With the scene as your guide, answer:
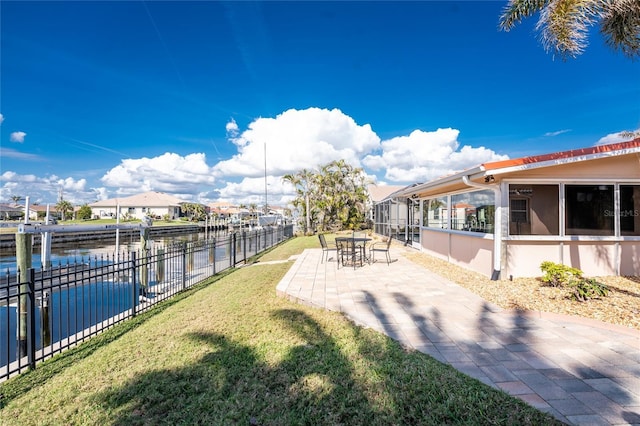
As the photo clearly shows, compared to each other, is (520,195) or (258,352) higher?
(520,195)

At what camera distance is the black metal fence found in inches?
155

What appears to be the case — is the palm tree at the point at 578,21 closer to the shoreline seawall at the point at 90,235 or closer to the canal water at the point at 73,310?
the canal water at the point at 73,310

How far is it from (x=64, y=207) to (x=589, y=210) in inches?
2953

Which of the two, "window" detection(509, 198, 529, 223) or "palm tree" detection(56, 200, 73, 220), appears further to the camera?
"palm tree" detection(56, 200, 73, 220)

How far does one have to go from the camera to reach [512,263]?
739 centimetres

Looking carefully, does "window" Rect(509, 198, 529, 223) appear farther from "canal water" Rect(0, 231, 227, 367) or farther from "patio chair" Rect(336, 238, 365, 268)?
"canal water" Rect(0, 231, 227, 367)

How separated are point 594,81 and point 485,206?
12.6m

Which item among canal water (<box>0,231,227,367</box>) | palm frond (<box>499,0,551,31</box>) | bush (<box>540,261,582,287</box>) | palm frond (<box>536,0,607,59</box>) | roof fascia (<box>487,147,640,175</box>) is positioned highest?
palm frond (<box>499,0,551,31</box>)

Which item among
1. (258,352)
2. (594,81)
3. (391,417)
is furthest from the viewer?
(594,81)

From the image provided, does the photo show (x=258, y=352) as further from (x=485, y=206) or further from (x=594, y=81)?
(x=594, y=81)

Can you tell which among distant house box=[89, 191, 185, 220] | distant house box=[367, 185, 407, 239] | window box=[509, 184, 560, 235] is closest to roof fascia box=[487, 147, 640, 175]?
window box=[509, 184, 560, 235]

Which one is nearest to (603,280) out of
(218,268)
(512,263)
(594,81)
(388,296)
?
(512,263)

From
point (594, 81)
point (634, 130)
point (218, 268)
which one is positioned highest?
point (594, 81)

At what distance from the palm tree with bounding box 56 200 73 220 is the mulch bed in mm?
69333
